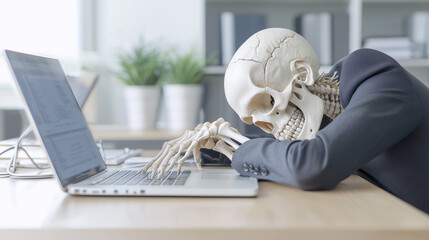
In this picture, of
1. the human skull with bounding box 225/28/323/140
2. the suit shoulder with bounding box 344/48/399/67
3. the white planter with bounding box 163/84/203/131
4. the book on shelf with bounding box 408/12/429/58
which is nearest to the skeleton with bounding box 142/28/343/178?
the human skull with bounding box 225/28/323/140

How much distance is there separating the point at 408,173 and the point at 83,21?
251 centimetres

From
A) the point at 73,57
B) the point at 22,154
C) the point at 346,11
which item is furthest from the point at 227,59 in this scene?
the point at 22,154

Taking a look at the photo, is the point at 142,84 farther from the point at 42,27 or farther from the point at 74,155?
the point at 74,155

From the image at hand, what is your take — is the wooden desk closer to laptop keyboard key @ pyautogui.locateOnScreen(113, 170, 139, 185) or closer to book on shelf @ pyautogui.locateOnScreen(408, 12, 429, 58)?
laptop keyboard key @ pyautogui.locateOnScreen(113, 170, 139, 185)

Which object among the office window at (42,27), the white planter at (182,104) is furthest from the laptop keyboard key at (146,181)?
the office window at (42,27)

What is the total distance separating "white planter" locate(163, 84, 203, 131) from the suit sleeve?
173cm

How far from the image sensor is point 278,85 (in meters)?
1.11

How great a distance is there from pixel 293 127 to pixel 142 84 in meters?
1.81

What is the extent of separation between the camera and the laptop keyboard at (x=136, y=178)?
35.7 inches

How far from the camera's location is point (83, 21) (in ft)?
10.1

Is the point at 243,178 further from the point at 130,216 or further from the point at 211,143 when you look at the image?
the point at 130,216

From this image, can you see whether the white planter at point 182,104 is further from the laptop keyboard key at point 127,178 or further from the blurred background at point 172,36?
the laptop keyboard key at point 127,178

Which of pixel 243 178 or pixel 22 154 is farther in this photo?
pixel 22 154

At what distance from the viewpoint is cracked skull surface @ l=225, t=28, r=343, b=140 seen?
1104mm
